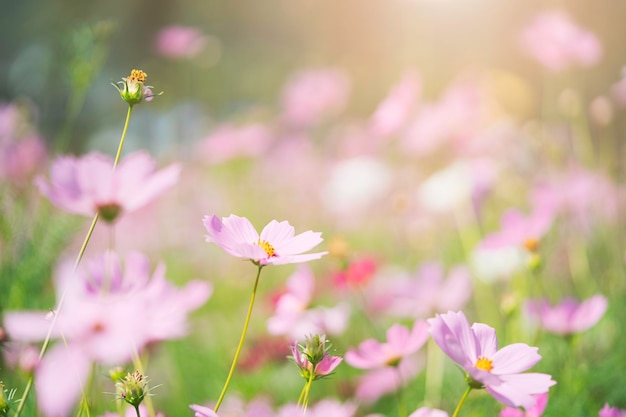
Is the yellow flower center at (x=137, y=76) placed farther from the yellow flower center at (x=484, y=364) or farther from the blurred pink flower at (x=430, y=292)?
the blurred pink flower at (x=430, y=292)

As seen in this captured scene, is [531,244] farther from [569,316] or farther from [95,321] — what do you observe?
[95,321]

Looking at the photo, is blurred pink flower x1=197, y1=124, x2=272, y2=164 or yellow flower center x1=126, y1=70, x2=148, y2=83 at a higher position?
blurred pink flower x1=197, y1=124, x2=272, y2=164

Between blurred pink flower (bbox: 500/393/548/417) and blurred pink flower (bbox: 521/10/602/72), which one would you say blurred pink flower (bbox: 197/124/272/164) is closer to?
blurred pink flower (bbox: 521/10/602/72)

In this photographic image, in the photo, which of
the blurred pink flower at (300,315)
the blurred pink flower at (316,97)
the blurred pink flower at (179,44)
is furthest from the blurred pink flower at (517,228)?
the blurred pink flower at (179,44)

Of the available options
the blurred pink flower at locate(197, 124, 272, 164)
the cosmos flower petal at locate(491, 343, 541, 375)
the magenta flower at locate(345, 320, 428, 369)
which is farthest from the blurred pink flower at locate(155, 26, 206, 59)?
the cosmos flower petal at locate(491, 343, 541, 375)

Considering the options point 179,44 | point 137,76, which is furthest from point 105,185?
point 179,44

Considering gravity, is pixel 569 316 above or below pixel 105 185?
below

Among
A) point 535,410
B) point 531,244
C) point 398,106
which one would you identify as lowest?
point 535,410

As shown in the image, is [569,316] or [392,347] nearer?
[392,347]
